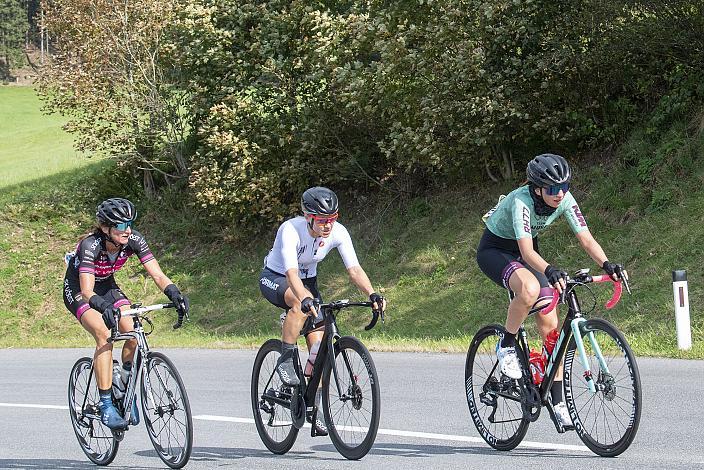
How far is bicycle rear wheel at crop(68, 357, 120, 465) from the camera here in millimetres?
8545

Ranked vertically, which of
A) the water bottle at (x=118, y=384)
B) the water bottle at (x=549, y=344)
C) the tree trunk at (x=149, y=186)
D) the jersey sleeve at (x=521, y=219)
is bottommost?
the tree trunk at (x=149, y=186)

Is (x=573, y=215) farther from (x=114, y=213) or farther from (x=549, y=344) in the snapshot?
(x=114, y=213)

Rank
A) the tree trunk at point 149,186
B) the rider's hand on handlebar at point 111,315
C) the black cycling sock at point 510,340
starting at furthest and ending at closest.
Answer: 1. the tree trunk at point 149,186
2. the rider's hand on handlebar at point 111,315
3. the black cycling sock at point 510,340

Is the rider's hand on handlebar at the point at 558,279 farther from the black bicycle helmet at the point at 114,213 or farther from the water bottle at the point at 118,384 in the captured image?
the water bottle at the point at 118,384

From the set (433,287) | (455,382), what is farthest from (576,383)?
(433,287)

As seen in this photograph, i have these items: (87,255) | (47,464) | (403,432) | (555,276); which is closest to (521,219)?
(555,276)

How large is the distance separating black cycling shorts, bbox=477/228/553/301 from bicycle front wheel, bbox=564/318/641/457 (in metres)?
0.64

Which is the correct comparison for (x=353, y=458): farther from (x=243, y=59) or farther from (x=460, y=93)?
(x=243, y=59)

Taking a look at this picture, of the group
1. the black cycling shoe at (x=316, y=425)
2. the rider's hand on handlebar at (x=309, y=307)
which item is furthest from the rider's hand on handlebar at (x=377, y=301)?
the black cycling shoe at (x=316, y=425)

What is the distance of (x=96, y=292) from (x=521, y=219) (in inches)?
136

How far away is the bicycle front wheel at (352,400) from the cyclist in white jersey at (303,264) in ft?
0.84

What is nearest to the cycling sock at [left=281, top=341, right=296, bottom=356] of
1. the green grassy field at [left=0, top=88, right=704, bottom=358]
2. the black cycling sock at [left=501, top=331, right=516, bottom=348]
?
the black cycling sock at [left=501, top=331, right=516, bottom=348]

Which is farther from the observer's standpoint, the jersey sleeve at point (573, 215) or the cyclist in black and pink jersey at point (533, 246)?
the jersey sleeve at point (573, 215)

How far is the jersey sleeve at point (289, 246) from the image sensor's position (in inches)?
314
